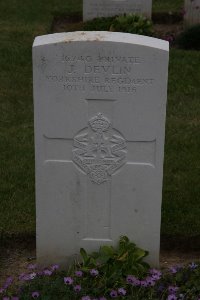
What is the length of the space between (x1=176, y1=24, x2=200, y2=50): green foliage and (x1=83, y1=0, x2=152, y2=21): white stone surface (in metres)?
1.34

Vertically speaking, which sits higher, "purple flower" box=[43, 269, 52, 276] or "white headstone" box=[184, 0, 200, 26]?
"white headstone" box=[184, 0, 200, 26]

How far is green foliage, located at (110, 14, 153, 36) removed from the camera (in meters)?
10.4

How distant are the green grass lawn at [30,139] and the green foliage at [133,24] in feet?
3.41

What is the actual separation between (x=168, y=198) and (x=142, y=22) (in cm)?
537

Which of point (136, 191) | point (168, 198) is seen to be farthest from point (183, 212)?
point (136, 191)

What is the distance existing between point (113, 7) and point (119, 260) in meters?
7.55

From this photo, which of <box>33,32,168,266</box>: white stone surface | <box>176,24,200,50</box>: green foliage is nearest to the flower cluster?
<box>33,32,168,266</box>: white stone surface

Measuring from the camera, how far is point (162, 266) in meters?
4.71

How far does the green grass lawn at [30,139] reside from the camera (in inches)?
207

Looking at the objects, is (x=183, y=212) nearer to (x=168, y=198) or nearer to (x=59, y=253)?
(x=168, y=198)

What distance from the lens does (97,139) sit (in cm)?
427

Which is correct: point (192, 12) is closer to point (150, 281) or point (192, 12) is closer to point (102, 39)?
→ point (102, 39)

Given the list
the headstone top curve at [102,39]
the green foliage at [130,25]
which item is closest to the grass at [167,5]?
the green foliage at [130,25]

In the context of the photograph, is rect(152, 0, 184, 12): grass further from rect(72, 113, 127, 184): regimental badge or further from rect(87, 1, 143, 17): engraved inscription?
rect(72, 113, 127, 184): regimental badge
